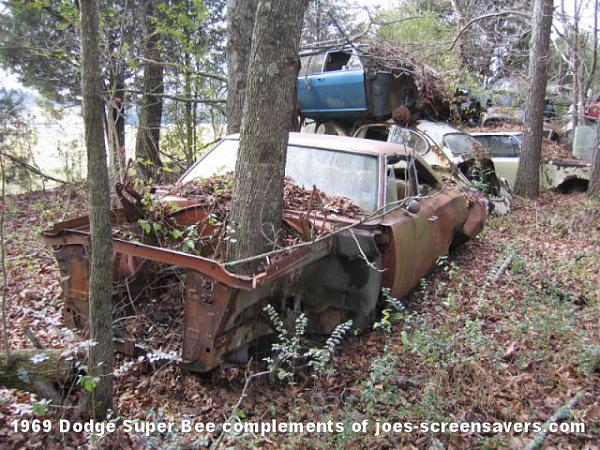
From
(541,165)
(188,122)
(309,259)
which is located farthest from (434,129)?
(309,259)

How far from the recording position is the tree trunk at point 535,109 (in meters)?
10.5

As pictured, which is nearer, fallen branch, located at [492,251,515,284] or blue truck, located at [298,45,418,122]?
fallen branch, located at [492,251,515,284]

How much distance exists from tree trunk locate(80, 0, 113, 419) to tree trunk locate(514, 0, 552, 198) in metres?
9.97

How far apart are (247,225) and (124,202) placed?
114cm

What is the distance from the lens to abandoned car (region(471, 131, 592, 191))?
11094 mm

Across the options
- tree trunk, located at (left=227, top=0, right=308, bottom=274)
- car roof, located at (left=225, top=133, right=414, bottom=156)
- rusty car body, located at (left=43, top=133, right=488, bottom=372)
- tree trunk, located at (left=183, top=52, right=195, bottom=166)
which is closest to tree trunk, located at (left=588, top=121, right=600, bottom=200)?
rusty car body, located at (left=43, top=133, right=488, bottom=372)

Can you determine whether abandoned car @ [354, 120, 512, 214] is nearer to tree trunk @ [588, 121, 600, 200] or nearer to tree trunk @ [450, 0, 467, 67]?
tree trunk @ [588, 121, 600, 200]

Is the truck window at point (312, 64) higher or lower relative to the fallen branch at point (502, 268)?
higher

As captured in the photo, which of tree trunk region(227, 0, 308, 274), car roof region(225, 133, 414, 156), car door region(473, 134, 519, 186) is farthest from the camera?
car door region(473, 134, 519, 186)

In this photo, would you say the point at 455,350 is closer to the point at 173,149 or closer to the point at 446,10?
the point at 173,149

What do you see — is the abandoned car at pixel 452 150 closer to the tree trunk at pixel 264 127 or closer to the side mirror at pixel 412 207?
the side mirror at pixel 412 207

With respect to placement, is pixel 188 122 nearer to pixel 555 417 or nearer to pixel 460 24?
pixel 555 417

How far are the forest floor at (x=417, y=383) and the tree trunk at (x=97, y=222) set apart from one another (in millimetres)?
240

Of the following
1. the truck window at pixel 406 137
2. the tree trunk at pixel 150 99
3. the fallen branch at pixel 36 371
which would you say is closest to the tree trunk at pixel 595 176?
the truck window at pixel 406 137
